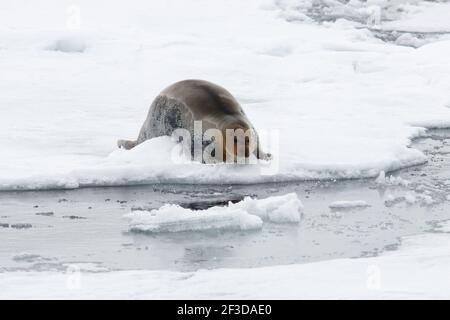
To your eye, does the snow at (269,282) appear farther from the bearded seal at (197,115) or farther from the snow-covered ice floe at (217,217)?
the bearded seal at (197,115)

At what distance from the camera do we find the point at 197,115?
836cm

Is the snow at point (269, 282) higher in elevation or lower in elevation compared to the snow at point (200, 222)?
higher

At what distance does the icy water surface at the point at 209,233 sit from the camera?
567 centimetres

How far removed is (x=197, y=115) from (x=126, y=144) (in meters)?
0.74

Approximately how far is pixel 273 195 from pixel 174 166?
3.04ft

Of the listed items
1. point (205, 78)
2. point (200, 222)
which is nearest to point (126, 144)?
point (200, 222)

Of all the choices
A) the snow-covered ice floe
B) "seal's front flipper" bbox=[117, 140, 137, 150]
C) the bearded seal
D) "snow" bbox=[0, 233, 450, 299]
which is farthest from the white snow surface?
"snow" bbox=[0, 233, 450, 299]

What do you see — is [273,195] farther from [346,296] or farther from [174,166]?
[346,296]

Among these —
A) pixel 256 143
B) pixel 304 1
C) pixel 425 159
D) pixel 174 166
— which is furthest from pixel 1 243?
pixel 304 1

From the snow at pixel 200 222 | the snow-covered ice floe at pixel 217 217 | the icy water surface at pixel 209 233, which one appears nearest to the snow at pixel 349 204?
the icy water surface at pixel 209 233

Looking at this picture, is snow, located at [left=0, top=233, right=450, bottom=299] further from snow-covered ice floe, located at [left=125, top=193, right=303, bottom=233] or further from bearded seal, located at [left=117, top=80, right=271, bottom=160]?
bearded seal, located at [left=117, top=80, right=271, bottom=160]

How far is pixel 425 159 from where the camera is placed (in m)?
8.34

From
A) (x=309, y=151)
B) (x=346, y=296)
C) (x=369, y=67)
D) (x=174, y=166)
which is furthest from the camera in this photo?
(x=369, y=67)

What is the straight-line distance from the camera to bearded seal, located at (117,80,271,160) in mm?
8070
